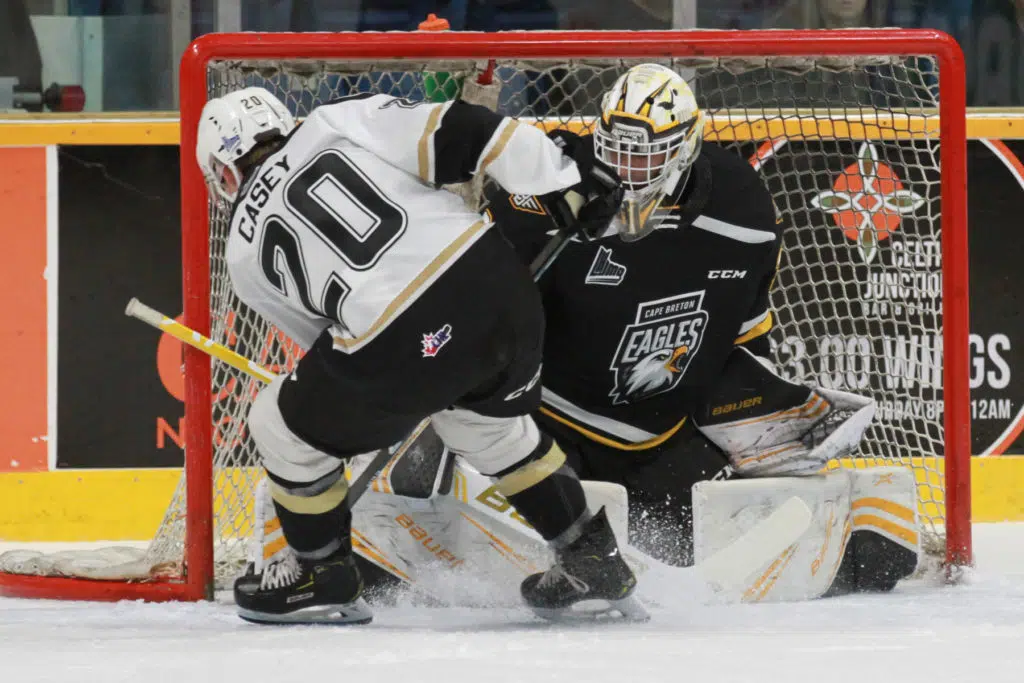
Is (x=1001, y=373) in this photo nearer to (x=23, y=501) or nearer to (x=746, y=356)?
(x=746, y=356)

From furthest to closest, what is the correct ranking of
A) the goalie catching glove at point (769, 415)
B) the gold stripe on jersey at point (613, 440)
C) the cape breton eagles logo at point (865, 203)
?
A: the cape breton eagles logo at point (865, 203) < the gold stripe on jersey at point (613, 440) < the goalie catching glove at point (769, 415)

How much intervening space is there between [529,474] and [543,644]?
0.43m

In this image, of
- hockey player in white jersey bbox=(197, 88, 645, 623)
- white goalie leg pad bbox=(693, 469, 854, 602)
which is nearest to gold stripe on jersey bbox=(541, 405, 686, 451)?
white goalie leg pad bbox=(693, 469, 854, 602)

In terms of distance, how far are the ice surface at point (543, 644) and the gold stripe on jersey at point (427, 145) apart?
701 millimetres

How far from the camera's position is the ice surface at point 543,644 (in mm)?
1564

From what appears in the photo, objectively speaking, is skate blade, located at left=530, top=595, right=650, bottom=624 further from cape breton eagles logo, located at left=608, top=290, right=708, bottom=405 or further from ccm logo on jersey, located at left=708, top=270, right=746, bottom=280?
ccm logo on jersey, located at left=708, top=270, right=746, bottom=280

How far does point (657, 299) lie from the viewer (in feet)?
8.06

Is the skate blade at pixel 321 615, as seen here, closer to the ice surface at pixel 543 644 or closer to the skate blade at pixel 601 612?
the ice surface at pixel 543 644

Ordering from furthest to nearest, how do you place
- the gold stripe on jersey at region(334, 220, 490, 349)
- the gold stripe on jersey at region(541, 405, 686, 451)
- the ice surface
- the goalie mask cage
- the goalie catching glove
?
1. the gold stripe on jersey at region(541, 405, 686, 451)
2. the goalie catching glove
3. the goalie mask cage
4. the gold stripe on jersey at region(334, 220, 490, 349)
5. the ice surface

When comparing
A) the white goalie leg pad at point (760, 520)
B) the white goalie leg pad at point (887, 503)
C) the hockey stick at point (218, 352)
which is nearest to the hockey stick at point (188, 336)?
the hockey stick at point (218, 352)

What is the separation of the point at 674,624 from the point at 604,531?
0.63 feet

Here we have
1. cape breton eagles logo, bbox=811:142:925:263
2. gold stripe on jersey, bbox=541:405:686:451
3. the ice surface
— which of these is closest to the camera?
the ice surface

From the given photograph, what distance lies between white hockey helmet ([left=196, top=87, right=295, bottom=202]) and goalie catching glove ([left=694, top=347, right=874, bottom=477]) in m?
1.06

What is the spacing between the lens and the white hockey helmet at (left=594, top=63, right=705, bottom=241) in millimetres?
2104
